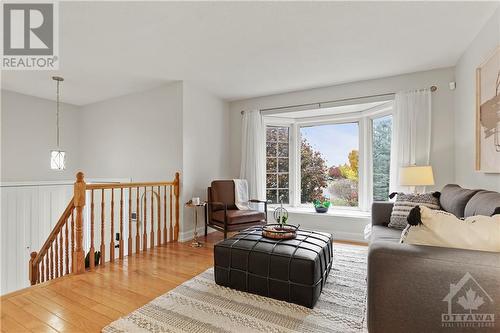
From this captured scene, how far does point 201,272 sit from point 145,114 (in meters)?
2.87

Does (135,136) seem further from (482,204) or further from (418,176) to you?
(482,204)

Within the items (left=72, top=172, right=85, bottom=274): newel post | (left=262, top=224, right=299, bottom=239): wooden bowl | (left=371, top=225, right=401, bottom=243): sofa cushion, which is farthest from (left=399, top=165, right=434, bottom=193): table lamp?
(left=72, top=172, right=85, bottom=274): newel post

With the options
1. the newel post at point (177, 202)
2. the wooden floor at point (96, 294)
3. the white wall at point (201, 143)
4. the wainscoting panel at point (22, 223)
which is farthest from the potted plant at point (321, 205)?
the wainscoting panel at point (22, 223)

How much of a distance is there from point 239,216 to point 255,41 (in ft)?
7.37

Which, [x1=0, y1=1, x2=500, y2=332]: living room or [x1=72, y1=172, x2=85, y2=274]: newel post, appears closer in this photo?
[x1=0, y1=1, x2=500, y2=332]: living room

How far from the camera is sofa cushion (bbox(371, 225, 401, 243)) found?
2.19m

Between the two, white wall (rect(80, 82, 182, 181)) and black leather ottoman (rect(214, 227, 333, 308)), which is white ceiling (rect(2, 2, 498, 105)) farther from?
black leather ottoman (rect(214, 227, 333, 308))

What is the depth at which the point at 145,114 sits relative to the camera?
431cm

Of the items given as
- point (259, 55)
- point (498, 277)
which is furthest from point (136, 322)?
point (259, 55)

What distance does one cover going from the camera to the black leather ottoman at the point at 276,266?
1914 mm

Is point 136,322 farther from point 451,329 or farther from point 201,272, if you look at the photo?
point 451,329

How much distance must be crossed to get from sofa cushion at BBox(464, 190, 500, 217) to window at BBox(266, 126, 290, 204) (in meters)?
3.00

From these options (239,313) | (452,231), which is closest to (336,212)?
(239,313)

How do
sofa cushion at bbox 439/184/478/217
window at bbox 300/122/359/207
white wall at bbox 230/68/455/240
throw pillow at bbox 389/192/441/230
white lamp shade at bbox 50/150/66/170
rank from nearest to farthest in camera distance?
sofa cushion at bbox 439/184/478/217
throw pillow at bbox 389/192/441/230
white wall at bbox 230/68/455/240
white lamp shade at bbox 50/150/66/170
window at bbox 300/122/359/207
